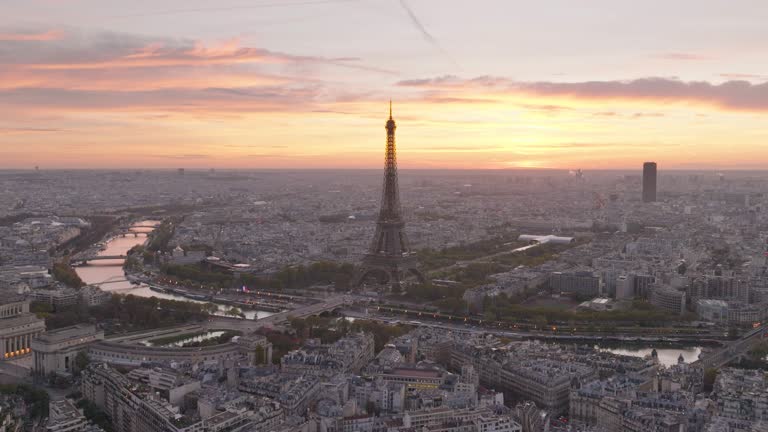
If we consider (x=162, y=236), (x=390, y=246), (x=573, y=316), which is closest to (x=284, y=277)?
(x=390, y=246)

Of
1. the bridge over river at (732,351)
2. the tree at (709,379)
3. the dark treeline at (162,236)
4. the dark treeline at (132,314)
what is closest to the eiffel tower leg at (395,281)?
the dark treeline at (132,314)

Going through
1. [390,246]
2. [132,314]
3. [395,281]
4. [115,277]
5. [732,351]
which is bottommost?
[115,277]

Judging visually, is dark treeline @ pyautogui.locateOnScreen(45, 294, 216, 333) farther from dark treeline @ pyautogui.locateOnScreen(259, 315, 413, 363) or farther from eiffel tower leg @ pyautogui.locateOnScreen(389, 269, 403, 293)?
eiffel tower leg @ pyautogui.locateOnScreen(389, 269, 403, 293)

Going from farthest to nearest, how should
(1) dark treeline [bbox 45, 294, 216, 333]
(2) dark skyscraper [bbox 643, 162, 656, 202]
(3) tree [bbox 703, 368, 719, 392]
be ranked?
1. (2) dark skyscraper [bbox 643, 162, 656, 202]
2. (1) dark treeline [bbox 45, 294, 216, 333]
3. (3) tree [bbox 703, 368, 719, 392]

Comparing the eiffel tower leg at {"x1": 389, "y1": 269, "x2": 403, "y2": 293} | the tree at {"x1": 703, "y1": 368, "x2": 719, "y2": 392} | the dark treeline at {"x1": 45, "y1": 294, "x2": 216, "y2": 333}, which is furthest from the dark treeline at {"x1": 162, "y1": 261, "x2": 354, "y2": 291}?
the tree at {"x1": 703, "y1": 368, "x2": 719, "y2": 392}

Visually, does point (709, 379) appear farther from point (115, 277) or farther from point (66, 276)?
point (115, 277)

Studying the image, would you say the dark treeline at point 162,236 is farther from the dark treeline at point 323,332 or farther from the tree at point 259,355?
the tree at point 259,355

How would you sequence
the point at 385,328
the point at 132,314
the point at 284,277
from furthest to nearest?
the point at 284,277 → the point at 132,314 → the point at 385,328
